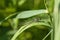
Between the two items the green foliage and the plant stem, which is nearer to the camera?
the plant stem

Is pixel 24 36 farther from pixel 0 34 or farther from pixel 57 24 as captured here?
pixel 57 24

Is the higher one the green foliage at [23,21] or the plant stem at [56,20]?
the plant stem at [56,20]

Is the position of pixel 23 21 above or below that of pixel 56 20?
below

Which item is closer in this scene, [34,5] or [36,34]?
[36,34]

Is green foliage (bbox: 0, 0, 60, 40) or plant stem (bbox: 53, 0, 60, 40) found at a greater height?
plant stem (bbox: 53, 0, 60, 40)

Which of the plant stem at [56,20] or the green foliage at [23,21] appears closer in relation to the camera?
the plant stem at [56,20]

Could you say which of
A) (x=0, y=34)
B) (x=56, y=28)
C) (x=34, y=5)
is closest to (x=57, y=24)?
(x=56, y=28)

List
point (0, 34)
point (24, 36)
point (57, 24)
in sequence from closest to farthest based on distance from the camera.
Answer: point (57, 24)
point (0, 34)
point (24, 36)

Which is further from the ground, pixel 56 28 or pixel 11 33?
pixel 56 28

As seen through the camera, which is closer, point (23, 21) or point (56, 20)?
point (56, 20)

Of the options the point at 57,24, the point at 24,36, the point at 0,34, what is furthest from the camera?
the point at 24,36

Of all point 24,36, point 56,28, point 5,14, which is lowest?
point 24,36
